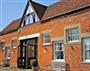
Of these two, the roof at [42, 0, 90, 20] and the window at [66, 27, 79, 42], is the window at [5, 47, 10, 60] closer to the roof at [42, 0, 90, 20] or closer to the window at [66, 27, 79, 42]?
the roof at [42, 0, 90, 20]

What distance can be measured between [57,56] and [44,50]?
93.2 inches

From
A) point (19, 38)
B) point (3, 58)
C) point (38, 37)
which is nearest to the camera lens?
point (38, 37)

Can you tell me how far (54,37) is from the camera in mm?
25438

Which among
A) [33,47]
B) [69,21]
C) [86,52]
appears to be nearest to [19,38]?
[33,47]

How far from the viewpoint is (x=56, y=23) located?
83.3 ft

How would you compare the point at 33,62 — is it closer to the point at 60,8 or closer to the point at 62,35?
the point at 62,35

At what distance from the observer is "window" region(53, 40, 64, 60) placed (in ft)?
80.6

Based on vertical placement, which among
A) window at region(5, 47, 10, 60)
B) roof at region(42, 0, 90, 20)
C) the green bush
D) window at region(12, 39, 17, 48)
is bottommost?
the green bush

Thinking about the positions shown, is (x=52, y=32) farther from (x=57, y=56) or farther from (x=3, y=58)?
(x=3, y=58)

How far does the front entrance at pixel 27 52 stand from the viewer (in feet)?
96.1

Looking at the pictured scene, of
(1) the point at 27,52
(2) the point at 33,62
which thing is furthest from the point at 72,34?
(1) the point at 27,52

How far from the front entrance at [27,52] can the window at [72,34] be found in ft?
20.0

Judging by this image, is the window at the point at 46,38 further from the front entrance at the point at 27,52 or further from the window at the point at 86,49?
the window at the point at 86,49

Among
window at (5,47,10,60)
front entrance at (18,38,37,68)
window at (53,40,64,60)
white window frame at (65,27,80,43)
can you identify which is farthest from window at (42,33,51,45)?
window at (5,47,10,60)
